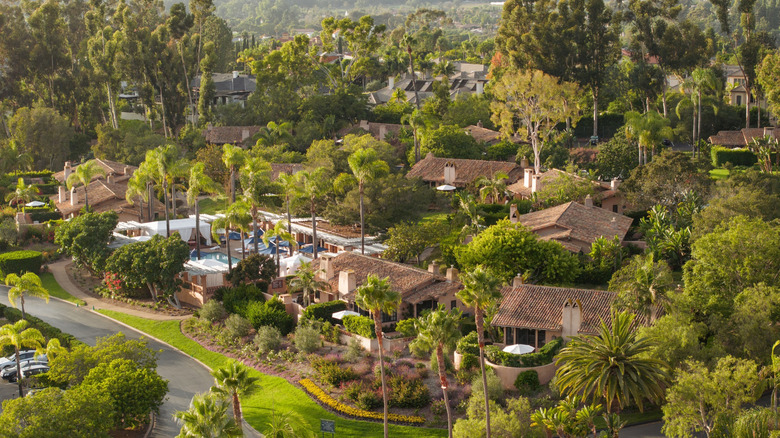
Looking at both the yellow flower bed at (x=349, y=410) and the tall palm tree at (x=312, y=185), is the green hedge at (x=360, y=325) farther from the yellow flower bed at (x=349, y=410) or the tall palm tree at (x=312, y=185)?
the tall palm tree at (x=312, y=185)

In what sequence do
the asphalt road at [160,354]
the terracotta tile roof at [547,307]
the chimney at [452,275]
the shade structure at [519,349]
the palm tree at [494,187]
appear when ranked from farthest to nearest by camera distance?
1. the palm tree at [494,187]
2. the chimney at [452,275]
3. the terracotta tile roof at [547,307]
4. the asphalt road at [160,354]
5. the shade structure at [519,349]

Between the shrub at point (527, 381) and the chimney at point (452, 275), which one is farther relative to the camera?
the chimney at point (452, 275)

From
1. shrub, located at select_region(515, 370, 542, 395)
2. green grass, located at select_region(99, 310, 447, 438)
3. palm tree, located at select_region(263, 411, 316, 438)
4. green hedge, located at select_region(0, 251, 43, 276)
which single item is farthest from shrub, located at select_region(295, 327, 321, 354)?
green hedge, located at select_region(0, 251, 43, 276)

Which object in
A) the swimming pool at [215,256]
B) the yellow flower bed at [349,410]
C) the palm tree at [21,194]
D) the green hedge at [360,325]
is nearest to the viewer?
the yellow flower bed at [349,410]

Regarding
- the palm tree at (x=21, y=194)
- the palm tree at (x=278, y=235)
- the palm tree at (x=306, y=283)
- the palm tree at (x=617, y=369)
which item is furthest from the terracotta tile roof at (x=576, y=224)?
the palm tree at (x=21, y=194)

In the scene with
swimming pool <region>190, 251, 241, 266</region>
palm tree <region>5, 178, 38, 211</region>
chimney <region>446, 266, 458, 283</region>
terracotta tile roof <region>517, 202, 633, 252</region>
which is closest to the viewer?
chimney <region>446, 266, 458, 283</region>

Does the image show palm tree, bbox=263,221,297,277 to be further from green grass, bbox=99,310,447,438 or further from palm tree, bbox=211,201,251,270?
green grass, bbox=99,310,447,438

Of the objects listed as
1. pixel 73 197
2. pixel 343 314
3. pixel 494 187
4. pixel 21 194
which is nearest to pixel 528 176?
pixel 494 187
